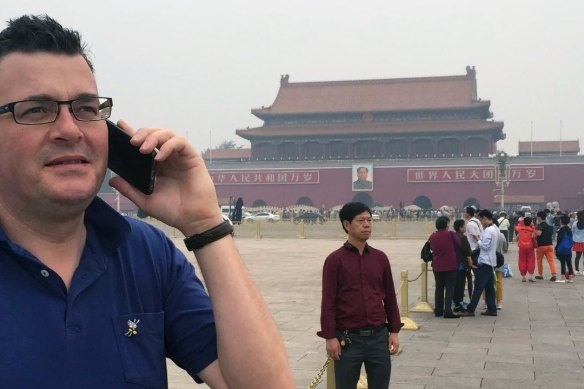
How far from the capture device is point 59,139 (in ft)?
3.49

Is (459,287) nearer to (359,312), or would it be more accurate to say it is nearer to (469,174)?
(359,312)

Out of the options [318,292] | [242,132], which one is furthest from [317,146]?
[318,292]

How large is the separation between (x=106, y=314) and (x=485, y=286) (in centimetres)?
709

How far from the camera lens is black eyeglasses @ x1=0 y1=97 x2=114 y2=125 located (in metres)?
1.06

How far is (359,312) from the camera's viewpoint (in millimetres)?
3361

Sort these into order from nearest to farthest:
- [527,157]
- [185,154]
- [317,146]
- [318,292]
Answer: [185,154]
[318,292]
[527,157]
[317,146]

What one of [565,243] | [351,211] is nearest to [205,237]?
[351,211]

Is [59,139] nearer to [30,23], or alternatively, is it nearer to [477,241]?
[30,23]

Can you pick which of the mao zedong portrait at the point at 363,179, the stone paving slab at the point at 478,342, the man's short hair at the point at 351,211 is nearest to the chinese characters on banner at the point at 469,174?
the mao zedong portrait at the point at 363,179

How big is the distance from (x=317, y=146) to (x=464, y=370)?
3929cm

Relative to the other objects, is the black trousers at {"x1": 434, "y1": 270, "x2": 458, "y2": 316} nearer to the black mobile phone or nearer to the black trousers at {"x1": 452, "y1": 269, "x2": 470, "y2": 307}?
the black trousers at {"x1": 452, "y1": 269, "x2": 470, "y2": 307}

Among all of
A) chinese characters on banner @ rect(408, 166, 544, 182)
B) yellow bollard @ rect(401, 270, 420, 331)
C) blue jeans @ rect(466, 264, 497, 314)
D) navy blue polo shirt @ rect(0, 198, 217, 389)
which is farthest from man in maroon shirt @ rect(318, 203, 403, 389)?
chinese characters on banner @ rect(408, 166, 544, 182)

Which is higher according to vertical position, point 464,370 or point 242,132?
point 242,132

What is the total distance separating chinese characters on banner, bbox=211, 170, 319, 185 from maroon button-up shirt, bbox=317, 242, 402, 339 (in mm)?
38826
